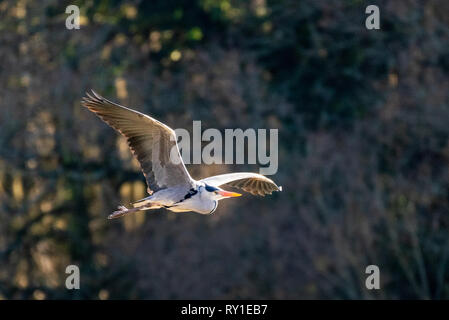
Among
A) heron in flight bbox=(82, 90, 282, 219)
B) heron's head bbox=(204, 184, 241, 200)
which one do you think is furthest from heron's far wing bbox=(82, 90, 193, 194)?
heron's head bbox=(204, 184, 241, 200)

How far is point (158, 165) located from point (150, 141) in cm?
29

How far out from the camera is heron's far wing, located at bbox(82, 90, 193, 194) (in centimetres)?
931

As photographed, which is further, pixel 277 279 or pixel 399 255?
pixel 277 279

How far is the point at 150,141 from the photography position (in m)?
9.62

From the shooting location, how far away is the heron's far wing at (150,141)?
9312 millimetres

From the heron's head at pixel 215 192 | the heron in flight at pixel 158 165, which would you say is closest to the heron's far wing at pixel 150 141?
the heron in flight at pixel 158 165

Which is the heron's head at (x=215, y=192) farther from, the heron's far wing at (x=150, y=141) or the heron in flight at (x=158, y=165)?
the heron's far wing at (x=150, y=141)

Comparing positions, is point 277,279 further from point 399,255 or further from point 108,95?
point 108,95

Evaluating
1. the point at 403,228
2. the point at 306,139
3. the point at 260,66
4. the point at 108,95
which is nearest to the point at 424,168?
the point at 403,228

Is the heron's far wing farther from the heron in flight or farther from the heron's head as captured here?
the heron's head

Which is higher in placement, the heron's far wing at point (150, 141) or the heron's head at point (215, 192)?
the heron's far wing at point (150, 141)

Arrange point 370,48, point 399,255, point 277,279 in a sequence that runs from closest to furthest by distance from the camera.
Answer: point 399,255 < point 277,279 < point 370,48

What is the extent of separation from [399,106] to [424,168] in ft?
5.16

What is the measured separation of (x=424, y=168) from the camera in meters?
18.5
